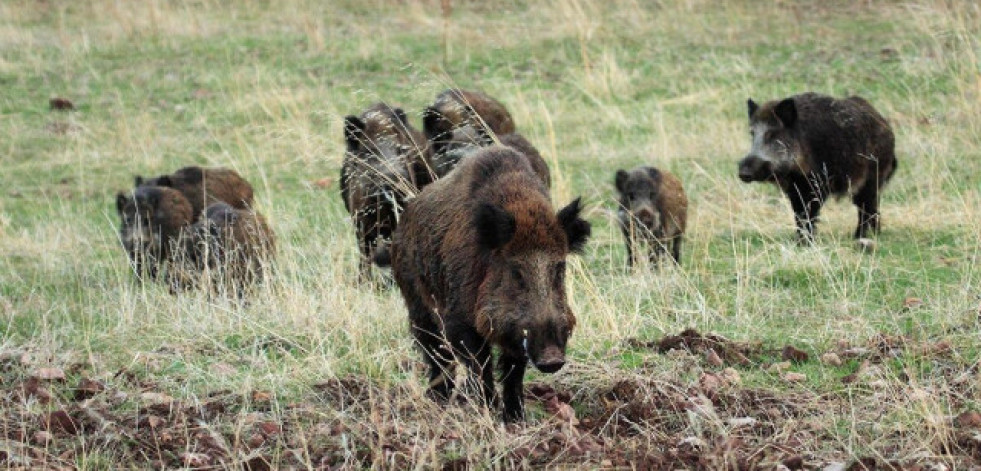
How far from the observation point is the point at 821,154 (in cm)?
1331

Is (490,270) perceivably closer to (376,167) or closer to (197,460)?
(197,460)

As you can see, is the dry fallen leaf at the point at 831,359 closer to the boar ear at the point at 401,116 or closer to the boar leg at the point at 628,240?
the boar ear at the point at 401,116

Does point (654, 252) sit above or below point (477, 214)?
below

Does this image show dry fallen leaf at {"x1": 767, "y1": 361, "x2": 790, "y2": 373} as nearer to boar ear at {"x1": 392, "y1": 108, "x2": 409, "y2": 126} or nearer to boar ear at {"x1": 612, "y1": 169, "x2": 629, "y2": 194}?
boar ear at {"x1": 392, "y1": 108, "x2": 409, "y2": 126}

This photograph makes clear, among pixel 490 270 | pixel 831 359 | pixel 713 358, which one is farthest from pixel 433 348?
pixel 831 359

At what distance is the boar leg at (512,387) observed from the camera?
655 centimetres

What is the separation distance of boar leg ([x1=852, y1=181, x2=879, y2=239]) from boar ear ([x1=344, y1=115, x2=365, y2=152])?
4.57 m

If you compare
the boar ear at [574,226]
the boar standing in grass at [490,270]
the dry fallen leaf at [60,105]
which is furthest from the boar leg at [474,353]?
the dry fallen leaf at [60,105]

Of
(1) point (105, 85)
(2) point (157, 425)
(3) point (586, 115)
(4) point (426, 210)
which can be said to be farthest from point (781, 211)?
(1) point (105, 85)

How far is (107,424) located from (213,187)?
24.0 ft

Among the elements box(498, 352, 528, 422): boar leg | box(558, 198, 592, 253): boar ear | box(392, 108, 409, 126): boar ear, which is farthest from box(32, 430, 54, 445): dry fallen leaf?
box(392, 108, 409, 126): boar ear

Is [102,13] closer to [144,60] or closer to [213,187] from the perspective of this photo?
[144,60]

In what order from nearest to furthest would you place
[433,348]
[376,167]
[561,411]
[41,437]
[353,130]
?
1. [41,437]
2. [561,411]
3. [433,348]
4. [376,167]
5. [353,130]

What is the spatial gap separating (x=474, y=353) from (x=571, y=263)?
3303 millimetres
